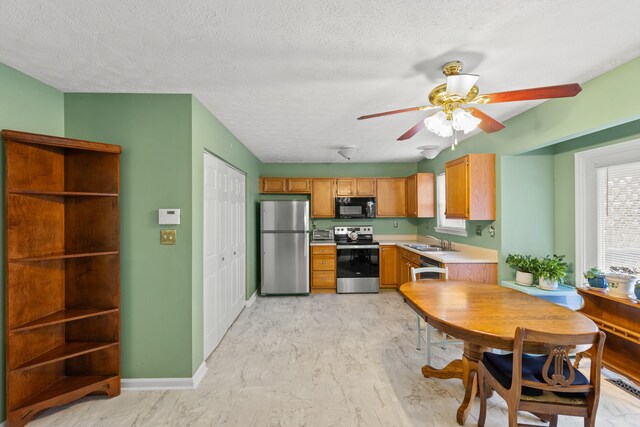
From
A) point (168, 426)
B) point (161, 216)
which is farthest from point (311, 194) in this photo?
point (168, 426)

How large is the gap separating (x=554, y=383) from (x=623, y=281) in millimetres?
1532

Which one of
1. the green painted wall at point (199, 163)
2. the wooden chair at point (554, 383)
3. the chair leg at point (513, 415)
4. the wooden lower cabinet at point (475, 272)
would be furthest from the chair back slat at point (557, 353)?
the green painted wall at point (199, 163)

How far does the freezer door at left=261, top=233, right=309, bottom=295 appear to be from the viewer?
181 inches

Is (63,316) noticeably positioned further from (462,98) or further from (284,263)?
(462,98)

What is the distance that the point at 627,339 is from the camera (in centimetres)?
221

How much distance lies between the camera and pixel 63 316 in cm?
200

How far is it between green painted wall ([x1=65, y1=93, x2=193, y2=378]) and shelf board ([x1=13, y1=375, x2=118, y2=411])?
0.18 m

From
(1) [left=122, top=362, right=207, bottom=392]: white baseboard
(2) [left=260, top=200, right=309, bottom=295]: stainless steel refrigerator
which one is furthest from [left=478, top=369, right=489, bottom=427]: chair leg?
(2) [left=260, top=200, right=309, bottom=295]: stainless steel refrigerator

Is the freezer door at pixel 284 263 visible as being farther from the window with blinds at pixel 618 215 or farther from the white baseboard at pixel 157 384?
the window with blinds at pixel 618 215

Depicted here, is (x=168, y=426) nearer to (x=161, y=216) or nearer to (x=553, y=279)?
(x=161, y=216)

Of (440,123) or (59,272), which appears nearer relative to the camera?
(440,123)

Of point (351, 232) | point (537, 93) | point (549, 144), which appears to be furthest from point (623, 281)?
point (351, 232)

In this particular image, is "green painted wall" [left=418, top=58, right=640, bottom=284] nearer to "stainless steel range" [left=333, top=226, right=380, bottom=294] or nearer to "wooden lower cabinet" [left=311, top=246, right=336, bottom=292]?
"stainless steel range" [left=333, top=226, right=380, bottom=294]

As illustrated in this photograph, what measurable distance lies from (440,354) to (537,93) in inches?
94.1
